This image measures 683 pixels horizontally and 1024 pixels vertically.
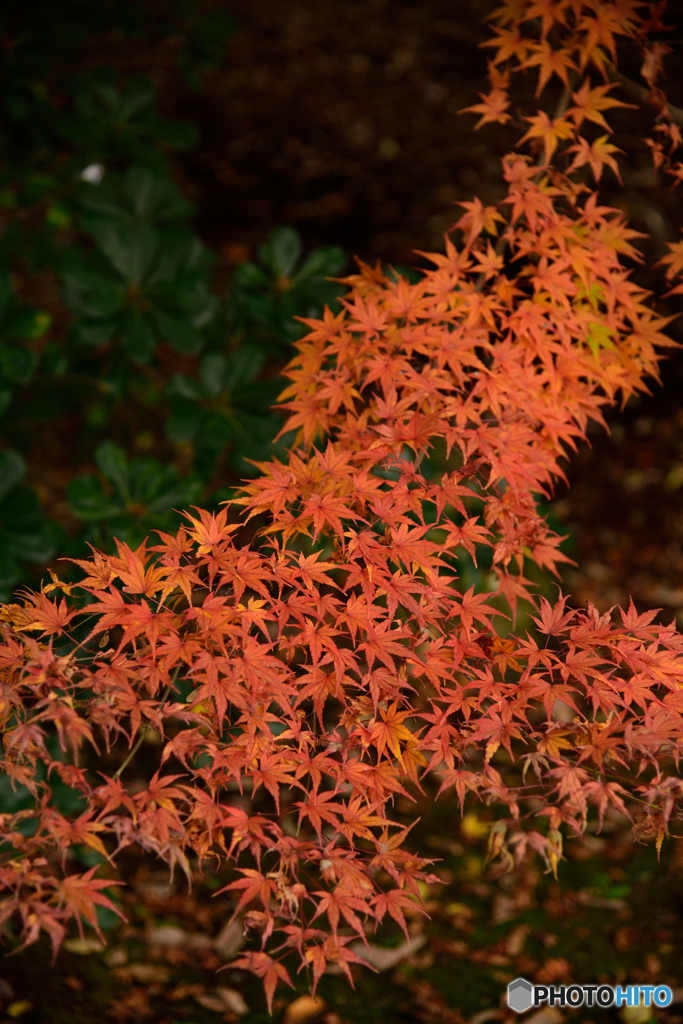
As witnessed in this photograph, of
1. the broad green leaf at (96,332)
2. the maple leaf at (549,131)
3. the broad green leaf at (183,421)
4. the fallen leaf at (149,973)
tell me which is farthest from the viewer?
the broad green leaf at (96,332)

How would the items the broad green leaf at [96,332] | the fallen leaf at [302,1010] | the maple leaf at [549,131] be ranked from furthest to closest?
the broad green leaf at [96,332] < the fallen leaf at [302,1010] < the maple leaf at [549,131]

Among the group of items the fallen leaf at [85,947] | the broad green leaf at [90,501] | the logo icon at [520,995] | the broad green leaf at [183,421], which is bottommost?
the fallen leaf at [85,947]

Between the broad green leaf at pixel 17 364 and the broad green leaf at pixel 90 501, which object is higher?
the broad green leaf at pixel 17 364

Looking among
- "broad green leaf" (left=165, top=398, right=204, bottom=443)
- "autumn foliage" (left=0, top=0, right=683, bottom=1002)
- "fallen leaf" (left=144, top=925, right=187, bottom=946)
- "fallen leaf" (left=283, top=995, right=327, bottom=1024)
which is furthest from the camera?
"broad green leaf" (left=165, top=398, right=204, bottom=443)

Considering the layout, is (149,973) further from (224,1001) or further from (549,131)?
(549,131)

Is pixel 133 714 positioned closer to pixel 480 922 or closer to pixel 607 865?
pixel 480 922

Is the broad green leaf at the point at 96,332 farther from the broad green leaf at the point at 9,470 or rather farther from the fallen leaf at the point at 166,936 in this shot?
the fallen leaf at the point at 166,936

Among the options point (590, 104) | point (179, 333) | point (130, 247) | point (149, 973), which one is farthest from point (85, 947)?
point (590, 104)

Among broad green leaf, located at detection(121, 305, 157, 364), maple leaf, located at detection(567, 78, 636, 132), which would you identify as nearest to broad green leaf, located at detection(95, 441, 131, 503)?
broad green leaf, located at detection(121, 305, 157, 364)

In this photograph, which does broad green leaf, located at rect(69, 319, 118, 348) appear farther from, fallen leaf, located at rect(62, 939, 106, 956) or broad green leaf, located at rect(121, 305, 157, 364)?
fallen leaf, located at rect(62, 939, 106, 956)

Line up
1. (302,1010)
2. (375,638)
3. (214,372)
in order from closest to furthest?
(375,638) < (302,1010) < (214,372)

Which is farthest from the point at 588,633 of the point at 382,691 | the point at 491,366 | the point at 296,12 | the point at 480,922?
the point at 296,12

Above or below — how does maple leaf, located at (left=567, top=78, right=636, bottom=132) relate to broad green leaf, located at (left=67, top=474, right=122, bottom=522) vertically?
above

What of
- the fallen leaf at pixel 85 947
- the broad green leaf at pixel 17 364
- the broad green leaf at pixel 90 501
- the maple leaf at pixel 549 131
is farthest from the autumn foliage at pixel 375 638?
the broad green leaf at pixel 17 364
